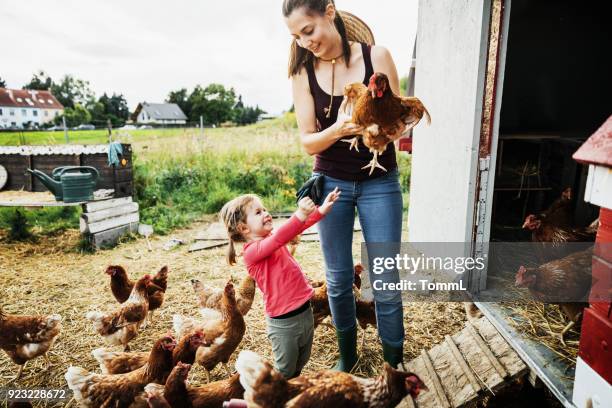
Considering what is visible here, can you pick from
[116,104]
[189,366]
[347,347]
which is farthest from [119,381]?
[116,104]

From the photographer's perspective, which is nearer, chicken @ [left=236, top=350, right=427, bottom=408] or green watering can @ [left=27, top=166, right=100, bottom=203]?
chicken @ [left=236, top=350, right=427, bottom=408]

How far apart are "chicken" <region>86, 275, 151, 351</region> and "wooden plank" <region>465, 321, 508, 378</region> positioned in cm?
232

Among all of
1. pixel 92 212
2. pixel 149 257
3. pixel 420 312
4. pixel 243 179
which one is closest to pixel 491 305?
pixel 420 312

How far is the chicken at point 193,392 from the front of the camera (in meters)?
1.83

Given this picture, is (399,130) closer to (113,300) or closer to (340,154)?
(340,154)

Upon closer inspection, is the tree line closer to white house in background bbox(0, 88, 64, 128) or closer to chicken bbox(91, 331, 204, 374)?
white house in background bbox(0, 88, 64, 128)

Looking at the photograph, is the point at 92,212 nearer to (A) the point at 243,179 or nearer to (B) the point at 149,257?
(B) the point at 149,257

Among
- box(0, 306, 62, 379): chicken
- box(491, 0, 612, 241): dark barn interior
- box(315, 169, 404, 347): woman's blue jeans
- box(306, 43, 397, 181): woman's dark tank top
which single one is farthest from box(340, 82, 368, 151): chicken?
box(491, 0, 612, 241): dark barn interior

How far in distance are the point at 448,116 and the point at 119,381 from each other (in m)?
3.10

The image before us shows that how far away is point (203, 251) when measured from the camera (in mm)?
5000

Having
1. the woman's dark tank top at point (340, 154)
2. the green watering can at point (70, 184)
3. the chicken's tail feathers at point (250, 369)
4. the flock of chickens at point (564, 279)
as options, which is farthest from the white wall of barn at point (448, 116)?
the green watering can at point (70, 184)

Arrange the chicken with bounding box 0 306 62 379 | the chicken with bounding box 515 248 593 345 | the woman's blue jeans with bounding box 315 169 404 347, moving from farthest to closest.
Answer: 1. the chicken with bounding box 0 306 62 379
2. the chicken with bounding box 515 248 593 345
3. the woman's blue jeans with bounding box 315 169 404 347

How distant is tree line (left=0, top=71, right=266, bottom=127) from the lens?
31.3ft

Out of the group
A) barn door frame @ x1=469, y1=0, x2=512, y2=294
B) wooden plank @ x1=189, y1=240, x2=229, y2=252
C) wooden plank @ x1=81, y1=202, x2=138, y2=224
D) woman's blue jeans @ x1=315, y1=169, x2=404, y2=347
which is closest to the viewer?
woman's blue jeans @ x1=315, y1=169, x2=404, y2=347
